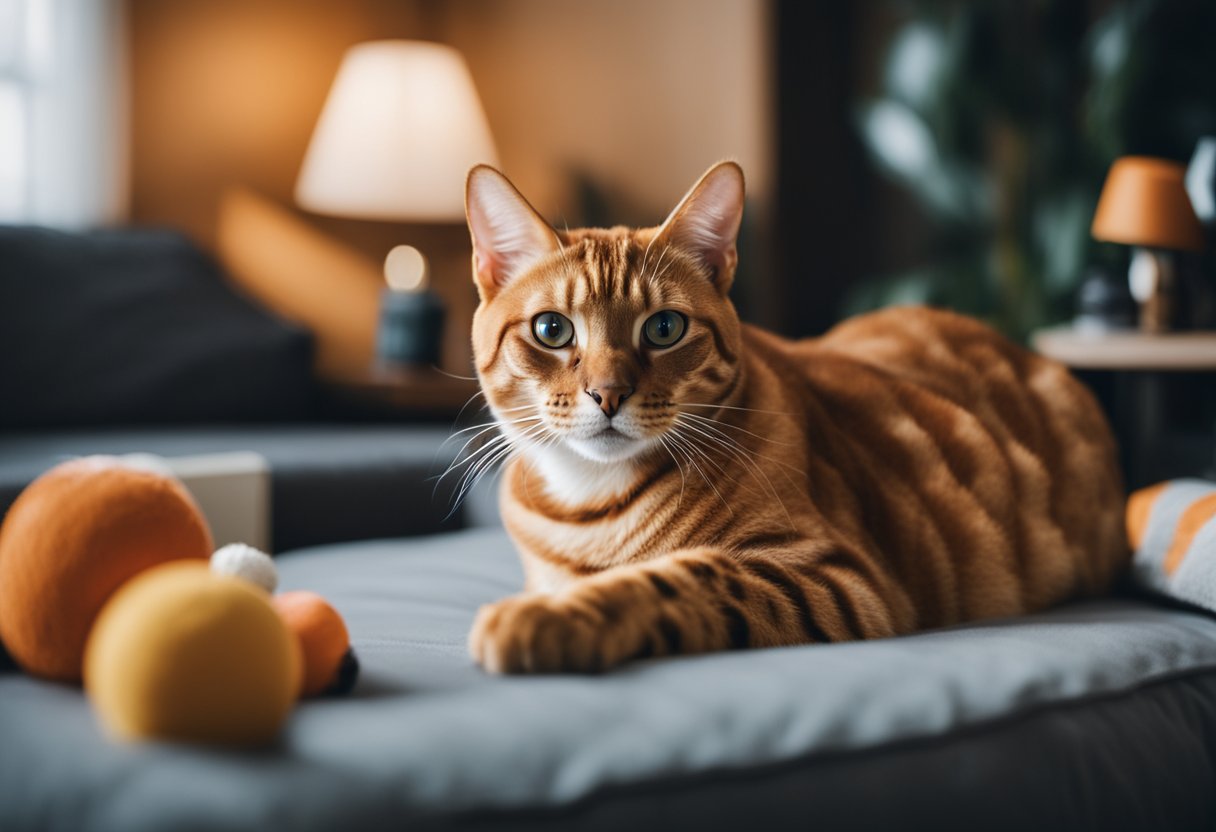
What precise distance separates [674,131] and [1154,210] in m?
1.34

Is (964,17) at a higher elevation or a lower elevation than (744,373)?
higher

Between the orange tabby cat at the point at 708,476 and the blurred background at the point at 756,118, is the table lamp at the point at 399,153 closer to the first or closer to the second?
the blurred background at the point at 756,118

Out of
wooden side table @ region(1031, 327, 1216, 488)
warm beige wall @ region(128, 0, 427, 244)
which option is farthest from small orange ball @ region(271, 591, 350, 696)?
warm beige wall @ region(128, 0, 427, 244)

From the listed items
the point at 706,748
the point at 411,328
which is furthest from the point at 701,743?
the point at 411,328

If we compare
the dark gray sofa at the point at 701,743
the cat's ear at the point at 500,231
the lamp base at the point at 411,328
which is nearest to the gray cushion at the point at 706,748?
the dark gray sofa at the point at 701,743

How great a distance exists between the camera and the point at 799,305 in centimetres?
304

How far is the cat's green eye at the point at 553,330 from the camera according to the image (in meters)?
1.16

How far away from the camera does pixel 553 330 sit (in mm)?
1165

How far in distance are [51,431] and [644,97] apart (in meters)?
1.88

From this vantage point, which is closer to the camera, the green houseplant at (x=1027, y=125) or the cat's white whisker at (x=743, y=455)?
the cat's white whisker at (x=743, y=455)

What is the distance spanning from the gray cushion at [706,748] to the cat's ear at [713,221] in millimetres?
491

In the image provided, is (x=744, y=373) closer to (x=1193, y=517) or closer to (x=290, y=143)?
(x=1193, y=517)

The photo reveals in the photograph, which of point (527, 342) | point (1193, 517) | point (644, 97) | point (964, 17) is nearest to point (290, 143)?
point (644, 97)

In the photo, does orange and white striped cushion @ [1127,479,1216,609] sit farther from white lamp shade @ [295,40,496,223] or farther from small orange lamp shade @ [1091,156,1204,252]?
white lamp shade @ [295,40,496,223]
